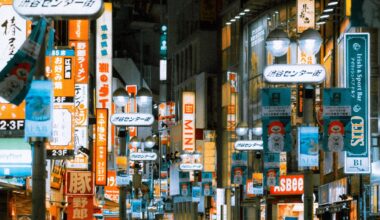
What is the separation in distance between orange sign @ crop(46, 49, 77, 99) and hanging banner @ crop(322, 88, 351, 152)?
738 cm

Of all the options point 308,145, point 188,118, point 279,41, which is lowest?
point 308,145

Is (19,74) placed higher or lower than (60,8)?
lower

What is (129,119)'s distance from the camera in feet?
104

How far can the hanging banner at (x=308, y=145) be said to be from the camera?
22656 mm

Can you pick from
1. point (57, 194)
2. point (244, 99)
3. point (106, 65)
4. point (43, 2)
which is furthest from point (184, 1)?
point (43, 2)

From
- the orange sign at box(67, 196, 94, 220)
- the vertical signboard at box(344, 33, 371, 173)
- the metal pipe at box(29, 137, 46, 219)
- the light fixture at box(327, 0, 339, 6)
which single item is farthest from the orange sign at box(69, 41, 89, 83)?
the metal pipe at box(29, 137, 46, 219)

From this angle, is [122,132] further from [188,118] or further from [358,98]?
[188,118]

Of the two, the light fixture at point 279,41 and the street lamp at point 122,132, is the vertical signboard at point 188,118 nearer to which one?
the street lamp at point 122,132

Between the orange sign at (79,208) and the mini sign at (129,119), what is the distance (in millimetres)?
2557

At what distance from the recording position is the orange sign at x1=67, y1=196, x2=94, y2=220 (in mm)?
30734

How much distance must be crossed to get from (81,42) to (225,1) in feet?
142

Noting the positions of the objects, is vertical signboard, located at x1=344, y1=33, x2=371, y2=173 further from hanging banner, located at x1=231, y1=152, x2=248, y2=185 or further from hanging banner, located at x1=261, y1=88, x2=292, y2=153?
hanging banner, located at x1=231, y1=152, x2=248, y2=185

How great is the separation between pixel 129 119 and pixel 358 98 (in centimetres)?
834

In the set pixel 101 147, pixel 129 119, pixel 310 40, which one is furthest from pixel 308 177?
pixel 101 147
